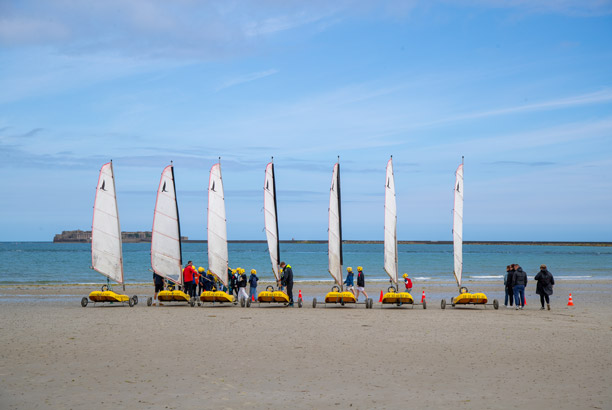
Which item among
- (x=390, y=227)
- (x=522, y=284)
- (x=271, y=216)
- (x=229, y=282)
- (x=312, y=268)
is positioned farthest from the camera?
(x=312, y=268)

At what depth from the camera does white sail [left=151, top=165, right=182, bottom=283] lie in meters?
23.9

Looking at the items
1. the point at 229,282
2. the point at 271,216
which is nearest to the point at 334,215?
the point at 271,216

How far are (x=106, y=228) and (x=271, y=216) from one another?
6.27m

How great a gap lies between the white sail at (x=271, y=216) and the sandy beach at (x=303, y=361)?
16.8 feet

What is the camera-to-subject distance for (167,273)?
23984 mm

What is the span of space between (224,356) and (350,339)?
137 inches

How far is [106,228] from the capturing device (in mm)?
23625

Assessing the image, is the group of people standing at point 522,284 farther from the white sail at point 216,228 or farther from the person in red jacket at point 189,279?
the person in red jacket at point 189,279

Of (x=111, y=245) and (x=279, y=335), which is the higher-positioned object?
(x=111, y=245)

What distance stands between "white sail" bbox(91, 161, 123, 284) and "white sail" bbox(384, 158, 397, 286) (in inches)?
395

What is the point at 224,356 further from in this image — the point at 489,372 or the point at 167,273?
the point at 167,273

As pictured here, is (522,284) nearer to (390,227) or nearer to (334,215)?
(390,227)

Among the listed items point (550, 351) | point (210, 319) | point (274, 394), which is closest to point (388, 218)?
point (210, 319)

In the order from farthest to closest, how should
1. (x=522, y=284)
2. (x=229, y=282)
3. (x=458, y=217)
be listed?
(x=229, y=282), (x=458, y=217), (x=522, y=284)
